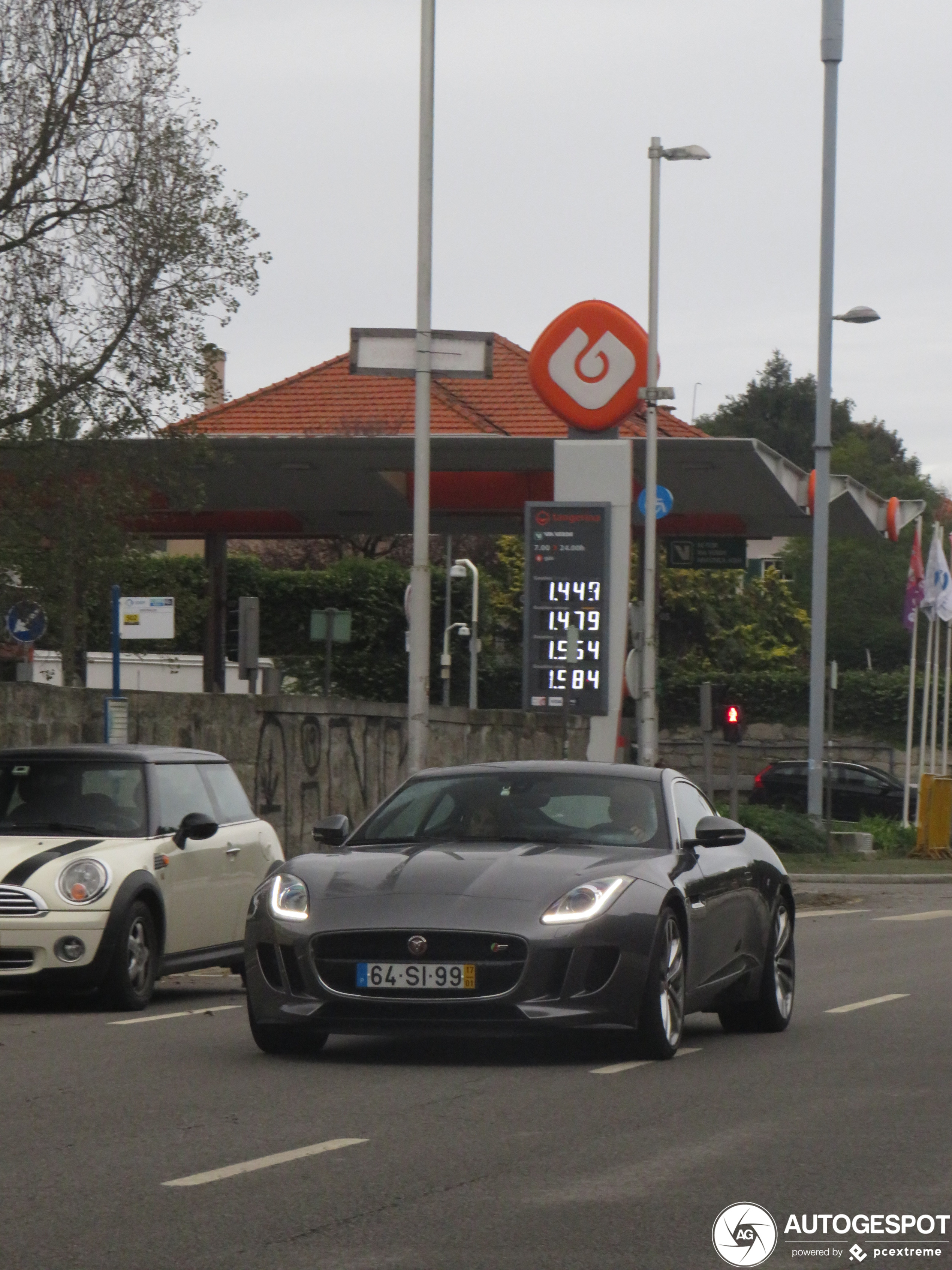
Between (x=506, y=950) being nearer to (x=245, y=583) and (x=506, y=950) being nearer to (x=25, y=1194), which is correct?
(x=25, y=1194)

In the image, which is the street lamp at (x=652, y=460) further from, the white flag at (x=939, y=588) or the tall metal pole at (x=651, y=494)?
the white flag at (x=939, y=588)

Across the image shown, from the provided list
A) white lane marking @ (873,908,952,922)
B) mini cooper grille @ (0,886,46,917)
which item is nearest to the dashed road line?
white lane marking @ (873,908,952,922)

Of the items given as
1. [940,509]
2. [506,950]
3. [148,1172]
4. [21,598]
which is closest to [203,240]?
[21,598]

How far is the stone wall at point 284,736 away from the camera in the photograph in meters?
19.3

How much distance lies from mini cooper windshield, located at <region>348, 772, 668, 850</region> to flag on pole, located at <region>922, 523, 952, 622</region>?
30.7 m

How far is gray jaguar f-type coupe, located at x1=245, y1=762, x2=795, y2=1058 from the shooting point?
9.41m

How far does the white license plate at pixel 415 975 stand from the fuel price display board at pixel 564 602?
21.9m

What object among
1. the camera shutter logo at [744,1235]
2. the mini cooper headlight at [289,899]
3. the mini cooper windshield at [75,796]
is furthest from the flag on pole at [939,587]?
the camera shutter logo at [744,1235]

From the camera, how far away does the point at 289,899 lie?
32.2 feet

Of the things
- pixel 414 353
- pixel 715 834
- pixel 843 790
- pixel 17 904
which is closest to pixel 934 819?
pixel 843 790

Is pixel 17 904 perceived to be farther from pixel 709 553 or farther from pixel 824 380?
pixel 709 553

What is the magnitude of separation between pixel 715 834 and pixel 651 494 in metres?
22.4

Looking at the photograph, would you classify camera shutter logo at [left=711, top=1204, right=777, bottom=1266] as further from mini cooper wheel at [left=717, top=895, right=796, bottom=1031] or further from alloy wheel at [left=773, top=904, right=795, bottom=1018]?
alloy wheel at [left=773, top=904, right=795, bottom=1018]

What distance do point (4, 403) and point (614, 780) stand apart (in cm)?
841
